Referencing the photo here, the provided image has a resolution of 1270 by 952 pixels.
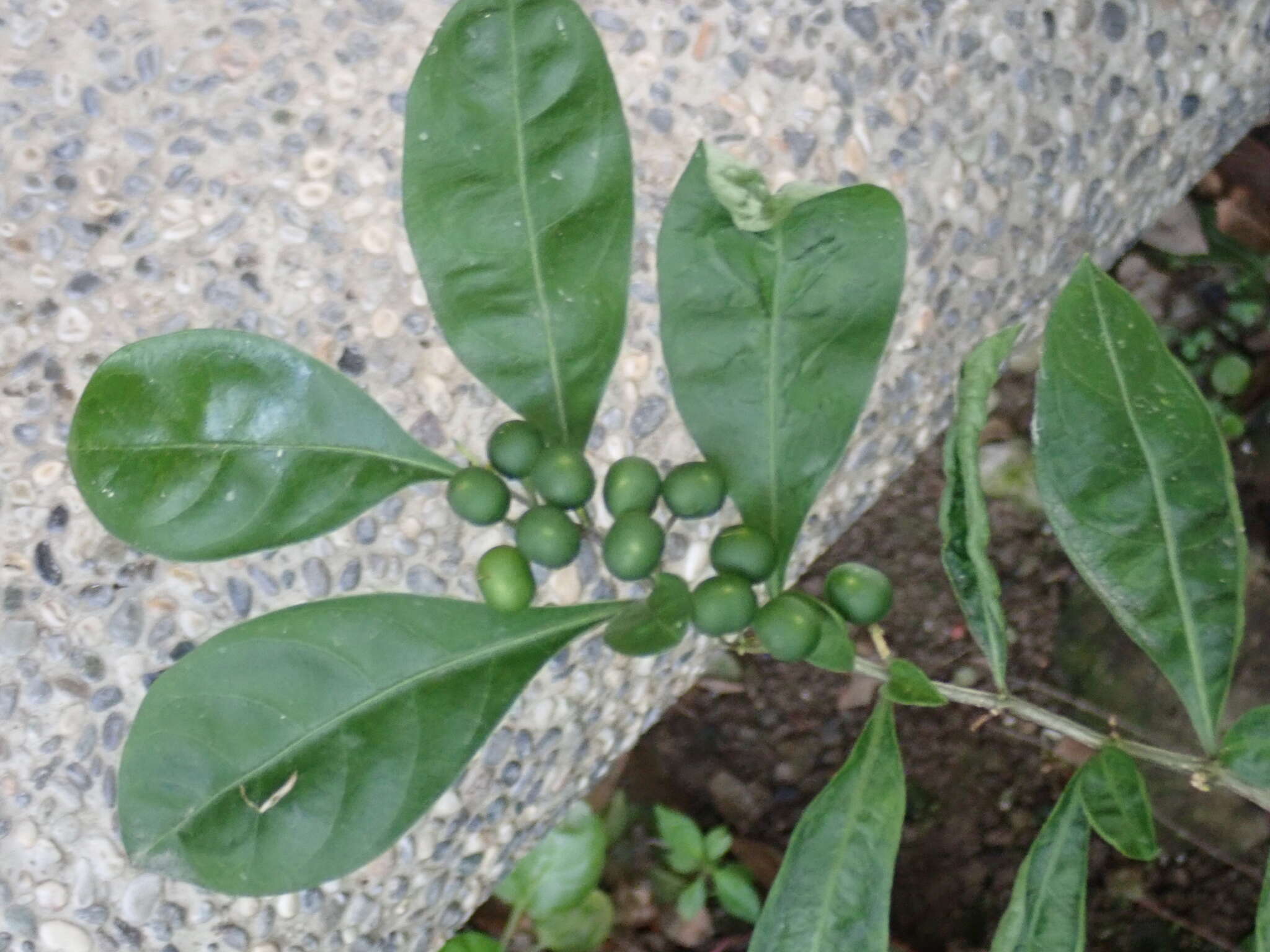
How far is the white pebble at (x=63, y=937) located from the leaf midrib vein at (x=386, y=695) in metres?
0.25

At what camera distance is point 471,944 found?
1189 millimetres

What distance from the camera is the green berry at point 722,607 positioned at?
0.77 m

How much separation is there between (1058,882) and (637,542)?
0.41 m

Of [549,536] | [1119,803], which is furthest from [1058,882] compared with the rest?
[549,536]

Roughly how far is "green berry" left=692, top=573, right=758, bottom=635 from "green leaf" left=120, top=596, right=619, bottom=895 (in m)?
0.15

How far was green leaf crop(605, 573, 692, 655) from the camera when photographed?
2.35 ft

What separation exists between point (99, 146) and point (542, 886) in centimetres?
91

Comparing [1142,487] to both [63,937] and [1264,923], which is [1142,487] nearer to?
[1264,923]

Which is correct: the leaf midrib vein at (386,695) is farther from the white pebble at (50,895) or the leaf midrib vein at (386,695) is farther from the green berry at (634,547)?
the white pebble at (50,895)

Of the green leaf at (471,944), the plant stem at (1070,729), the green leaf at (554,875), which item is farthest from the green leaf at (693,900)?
the plant stem at (1070,729)

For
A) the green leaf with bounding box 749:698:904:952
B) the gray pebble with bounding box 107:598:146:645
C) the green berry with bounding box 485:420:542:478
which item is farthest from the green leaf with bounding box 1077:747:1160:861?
the gray pebble with bounding box 107:598:146:645

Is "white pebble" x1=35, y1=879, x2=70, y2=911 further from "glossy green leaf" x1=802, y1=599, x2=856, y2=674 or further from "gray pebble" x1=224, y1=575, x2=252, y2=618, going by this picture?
"glossy green leaf" x1=802, y1=599, x2=856, y2=674

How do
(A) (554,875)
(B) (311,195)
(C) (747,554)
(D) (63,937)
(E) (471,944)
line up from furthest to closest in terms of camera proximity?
1. (A) (554,875)
2. (E) (471,944)
3. (B) (311,195)
4. (D) (63,937)
5. (C) (747,554)

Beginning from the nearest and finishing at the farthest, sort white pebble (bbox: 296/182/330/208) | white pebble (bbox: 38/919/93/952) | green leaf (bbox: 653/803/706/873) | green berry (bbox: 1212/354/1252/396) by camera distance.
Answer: white pebble (bbox: 38/919/93/952) → white pebble (bbox: 296/182/330/208) → green leaf (bbox: 653/803/706/873) → green berry (bbox: 1212/354/1252/396)
